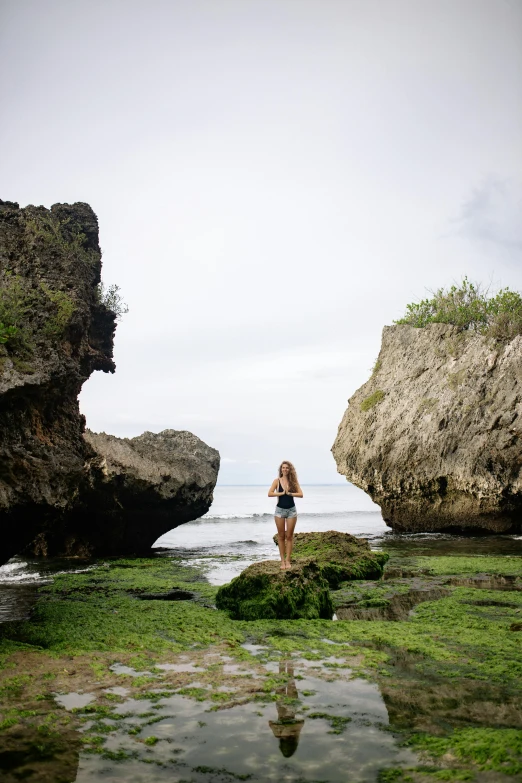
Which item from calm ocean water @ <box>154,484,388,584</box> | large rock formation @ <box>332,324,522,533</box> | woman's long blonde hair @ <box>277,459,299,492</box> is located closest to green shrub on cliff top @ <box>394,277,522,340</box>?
large rock formation @ <box>332,324,522,533</box>

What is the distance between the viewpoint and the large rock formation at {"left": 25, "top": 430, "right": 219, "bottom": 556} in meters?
19.3

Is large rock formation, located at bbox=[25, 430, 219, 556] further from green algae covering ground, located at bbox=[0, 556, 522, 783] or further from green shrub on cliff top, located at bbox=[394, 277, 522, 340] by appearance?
green shrub on cliff top, located at bbox=[394, 277, 522, 340]

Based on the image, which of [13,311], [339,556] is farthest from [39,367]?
[339,556]

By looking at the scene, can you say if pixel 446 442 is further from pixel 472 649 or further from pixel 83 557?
pixel 472 649

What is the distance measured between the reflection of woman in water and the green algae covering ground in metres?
0.02

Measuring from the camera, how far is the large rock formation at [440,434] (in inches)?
957

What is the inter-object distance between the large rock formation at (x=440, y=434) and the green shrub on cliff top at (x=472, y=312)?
911mm

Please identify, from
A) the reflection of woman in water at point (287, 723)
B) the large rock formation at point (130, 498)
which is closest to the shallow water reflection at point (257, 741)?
the reflection of woman in water at point (287, 723)

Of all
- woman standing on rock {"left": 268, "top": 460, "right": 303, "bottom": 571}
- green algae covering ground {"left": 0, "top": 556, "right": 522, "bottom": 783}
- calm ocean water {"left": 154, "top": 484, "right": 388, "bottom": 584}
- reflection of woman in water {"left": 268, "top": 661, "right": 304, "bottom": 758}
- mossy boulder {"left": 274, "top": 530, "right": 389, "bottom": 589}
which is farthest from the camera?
calm ocean water {"left": 154, "top": 484, "right": 388, "bottom": 584}

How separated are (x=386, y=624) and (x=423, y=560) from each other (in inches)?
339

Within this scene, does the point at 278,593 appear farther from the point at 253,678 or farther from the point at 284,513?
the point at 253,678

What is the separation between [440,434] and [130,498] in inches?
564

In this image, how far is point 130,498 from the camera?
20.0 m

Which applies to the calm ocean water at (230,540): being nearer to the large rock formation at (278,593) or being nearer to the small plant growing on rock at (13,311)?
the large rock formation at (278,593)
